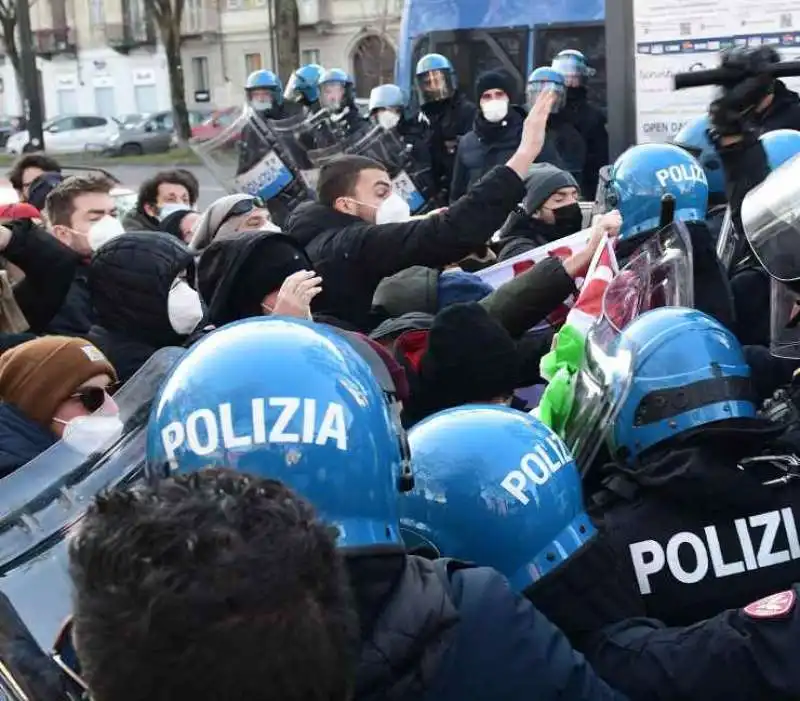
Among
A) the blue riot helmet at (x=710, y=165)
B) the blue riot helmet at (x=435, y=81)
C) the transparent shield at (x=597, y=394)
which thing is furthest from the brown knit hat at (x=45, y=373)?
the blue riot helmet at (x=435, y=81)

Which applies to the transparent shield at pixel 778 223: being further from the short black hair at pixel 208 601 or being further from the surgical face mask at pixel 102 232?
the surgical face mask at pixel 102 232

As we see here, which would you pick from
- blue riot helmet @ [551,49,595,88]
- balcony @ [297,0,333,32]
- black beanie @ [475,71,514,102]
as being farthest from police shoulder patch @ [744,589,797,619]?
balcony @ [297,0,333,32]

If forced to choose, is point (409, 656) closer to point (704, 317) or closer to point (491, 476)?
point (491, 476)

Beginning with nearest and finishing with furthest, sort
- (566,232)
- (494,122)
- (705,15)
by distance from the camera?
(566,232) → (705,15) → (494,122)

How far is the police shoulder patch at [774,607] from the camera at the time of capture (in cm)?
188

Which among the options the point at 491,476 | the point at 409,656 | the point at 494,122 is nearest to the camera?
the point at 409,656

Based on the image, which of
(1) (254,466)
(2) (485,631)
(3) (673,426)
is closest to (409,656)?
(2) (485,631)

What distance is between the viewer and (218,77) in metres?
47.9

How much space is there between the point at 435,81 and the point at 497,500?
895 cm

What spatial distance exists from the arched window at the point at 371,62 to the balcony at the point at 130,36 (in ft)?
36.8

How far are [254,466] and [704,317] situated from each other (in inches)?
50.3

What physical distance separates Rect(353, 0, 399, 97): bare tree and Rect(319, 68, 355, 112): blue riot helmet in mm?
22920

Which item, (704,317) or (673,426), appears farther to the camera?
(704,317)

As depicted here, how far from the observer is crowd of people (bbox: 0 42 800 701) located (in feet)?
3.80
